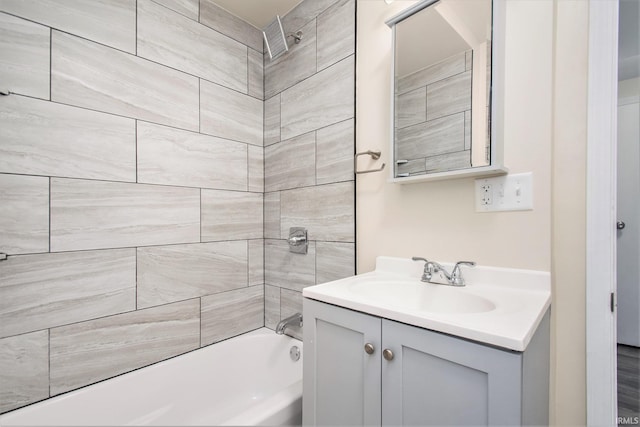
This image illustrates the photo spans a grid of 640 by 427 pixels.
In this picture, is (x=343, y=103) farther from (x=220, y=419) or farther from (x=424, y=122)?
(x=220, y=419)

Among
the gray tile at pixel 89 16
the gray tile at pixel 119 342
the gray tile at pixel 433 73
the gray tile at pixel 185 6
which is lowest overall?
the gray tile at pixel 119 342

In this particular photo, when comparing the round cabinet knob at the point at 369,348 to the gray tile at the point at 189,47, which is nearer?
the round cabinet knob at the point at 369,348

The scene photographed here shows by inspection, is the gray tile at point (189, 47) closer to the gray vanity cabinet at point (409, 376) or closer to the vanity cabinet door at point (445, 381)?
the gray vanity cabinet at point (409, 376)

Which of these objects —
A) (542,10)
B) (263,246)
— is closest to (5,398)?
(263,246)

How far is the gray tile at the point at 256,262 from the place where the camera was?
1.86m

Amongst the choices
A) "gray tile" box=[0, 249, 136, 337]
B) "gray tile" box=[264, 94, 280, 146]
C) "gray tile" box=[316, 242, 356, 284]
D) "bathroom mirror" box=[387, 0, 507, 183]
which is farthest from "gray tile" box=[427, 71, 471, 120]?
"gray tile" box=[0, 249, 136, 337]

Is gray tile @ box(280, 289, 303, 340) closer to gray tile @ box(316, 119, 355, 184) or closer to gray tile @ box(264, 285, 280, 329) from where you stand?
gray tile @ box(264, 285, 280, 329)

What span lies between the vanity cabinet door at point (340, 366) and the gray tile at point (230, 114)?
3.95ft

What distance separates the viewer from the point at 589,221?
91 cm

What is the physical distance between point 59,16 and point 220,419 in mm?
2020

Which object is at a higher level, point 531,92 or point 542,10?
point 542,10

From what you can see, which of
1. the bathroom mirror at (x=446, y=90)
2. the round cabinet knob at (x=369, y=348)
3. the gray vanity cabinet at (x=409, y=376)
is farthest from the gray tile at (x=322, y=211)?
the round cabinet knob at (x=369, y=348)

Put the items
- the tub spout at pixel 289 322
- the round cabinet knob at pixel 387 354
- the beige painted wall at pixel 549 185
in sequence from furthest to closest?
the tub spout at pixel 289 322 → the beige painted wall at pixel 549 185 → the round cabinet knob at pixel 387 354

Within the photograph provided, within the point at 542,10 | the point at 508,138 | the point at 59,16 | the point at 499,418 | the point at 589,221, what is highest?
the point at 59,16
